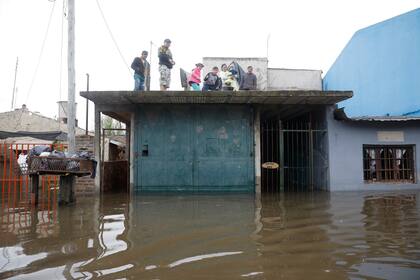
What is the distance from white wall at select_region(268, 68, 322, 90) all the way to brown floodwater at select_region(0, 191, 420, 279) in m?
17.1

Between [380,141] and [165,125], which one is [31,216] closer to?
[165,125]

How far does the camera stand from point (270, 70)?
2391 centimetres

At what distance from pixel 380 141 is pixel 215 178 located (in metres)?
5.72

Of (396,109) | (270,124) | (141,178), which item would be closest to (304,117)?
(270,124)

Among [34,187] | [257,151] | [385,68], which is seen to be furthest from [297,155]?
[34,187]

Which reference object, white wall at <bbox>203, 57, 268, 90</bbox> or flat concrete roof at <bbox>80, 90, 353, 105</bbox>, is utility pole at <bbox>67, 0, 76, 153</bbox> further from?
white wall at <bbox>203, 57, 268, 90</bbox>

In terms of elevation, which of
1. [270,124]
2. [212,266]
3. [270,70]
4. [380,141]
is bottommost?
[212,266]

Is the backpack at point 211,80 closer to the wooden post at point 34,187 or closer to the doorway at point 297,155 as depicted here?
the doorway at point 297,155

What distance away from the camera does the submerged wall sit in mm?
11623

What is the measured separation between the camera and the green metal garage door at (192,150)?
11.4 metres

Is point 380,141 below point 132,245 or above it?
above

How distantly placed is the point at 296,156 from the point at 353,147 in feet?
12.2

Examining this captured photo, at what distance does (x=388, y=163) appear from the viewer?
1238 centimetres

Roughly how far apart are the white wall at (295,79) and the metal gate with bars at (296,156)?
26.1 ft
